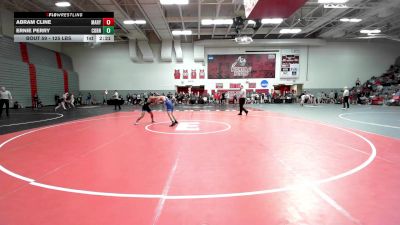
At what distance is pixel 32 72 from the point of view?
22125mm

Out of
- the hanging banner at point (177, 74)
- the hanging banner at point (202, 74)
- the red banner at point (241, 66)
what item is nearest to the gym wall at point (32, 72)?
the hanging banner at point (177, 74)

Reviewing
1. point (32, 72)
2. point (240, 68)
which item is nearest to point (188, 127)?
point (32, 72)

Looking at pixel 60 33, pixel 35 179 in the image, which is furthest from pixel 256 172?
pixel 60 33

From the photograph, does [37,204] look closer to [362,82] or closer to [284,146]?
[284,146]

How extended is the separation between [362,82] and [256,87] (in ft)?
41.2

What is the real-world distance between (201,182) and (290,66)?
92.2ft

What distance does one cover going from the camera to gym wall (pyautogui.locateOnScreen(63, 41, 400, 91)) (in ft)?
94.6

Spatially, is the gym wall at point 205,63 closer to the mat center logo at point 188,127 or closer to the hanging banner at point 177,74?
the hanging banner at point 177,74

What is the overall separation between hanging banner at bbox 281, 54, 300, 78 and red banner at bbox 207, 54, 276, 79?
115cm

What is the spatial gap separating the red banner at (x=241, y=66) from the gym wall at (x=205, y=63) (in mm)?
630

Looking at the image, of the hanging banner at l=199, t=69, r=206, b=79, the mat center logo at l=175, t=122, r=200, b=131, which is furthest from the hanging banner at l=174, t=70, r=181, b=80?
the mat center logo at l=175, t=122, r=200, b=131
